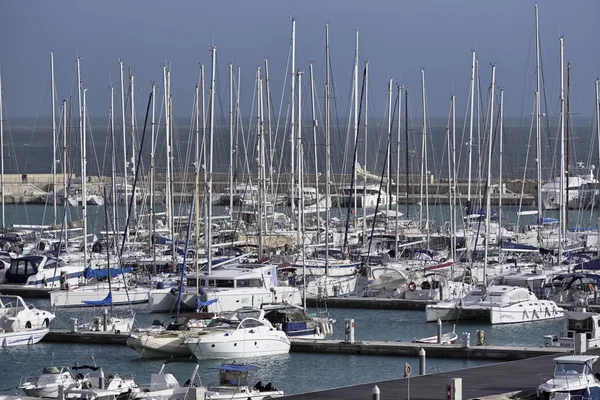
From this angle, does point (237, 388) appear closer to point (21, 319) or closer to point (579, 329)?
point (579, 329)

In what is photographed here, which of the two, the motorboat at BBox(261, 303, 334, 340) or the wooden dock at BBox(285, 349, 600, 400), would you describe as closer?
the wooden dock at BBox(285, 349, 600, 400)

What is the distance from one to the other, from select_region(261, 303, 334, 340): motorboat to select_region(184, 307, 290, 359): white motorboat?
1482 millimetres

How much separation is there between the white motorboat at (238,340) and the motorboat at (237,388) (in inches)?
225

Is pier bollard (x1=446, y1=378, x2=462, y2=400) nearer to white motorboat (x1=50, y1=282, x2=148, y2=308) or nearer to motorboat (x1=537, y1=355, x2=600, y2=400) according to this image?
motorboat (x1=537, y1=355, x2=600, y2=400)

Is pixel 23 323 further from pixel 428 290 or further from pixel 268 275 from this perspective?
pixel 428 290

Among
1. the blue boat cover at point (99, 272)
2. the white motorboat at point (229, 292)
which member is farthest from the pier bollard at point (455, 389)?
the blue boat cover at point (99, 272)

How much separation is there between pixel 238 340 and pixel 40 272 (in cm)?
1815

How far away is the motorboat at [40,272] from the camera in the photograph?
53.1 m

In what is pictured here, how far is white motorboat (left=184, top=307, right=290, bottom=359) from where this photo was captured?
37875 mm

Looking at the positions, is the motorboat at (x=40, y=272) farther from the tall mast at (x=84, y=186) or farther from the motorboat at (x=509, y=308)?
the motorboat at (x=509, y=308)

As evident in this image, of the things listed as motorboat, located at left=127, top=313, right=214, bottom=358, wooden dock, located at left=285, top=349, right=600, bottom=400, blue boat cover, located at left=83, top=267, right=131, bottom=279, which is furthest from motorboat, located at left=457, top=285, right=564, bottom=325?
blue boat cover, located at left=83, top=267, right=131, bottom=279

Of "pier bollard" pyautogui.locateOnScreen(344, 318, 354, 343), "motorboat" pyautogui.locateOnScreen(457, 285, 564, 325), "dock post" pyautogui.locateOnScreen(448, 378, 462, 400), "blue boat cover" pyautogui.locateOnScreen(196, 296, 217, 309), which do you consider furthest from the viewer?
"blue boat cover" pyautogui.locateOnScreen(196, 296, 217, 309)

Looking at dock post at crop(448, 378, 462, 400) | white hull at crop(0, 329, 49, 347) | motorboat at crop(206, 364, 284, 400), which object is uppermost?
dock post at crop(448, 378, 462, 400)

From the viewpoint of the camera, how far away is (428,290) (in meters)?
50.0
